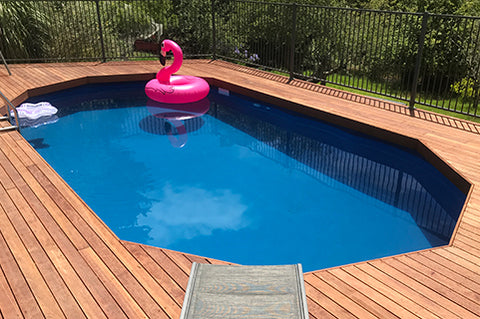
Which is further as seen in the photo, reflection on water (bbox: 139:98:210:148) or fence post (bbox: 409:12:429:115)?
reflection on water (bbox: 139:98:210:148)

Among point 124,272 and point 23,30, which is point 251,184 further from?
point 23,30

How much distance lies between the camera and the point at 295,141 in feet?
20.9

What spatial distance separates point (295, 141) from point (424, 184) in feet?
6.58

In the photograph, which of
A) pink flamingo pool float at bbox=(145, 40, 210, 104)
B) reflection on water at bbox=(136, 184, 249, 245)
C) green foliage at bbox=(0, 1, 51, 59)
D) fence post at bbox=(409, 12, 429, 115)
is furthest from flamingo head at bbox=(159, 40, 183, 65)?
fence post at bbox=(409, 12, 429, 115)

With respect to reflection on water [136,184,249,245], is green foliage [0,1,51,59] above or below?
above

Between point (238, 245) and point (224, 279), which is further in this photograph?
point (238, 245)

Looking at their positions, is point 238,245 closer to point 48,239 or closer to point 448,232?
point 48,239

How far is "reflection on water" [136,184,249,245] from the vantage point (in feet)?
14.3

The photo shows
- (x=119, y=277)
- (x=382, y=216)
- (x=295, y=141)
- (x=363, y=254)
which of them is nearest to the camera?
(x=119, y=277)

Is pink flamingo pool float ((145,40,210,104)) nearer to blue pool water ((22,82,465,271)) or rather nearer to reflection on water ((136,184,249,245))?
blue pool water ((22,82,465,271))

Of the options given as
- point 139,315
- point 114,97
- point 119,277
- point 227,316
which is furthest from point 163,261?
point 114,97

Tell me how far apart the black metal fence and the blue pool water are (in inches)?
87.2

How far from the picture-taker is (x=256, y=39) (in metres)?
9.79

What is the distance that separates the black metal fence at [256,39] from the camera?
8.36 m
